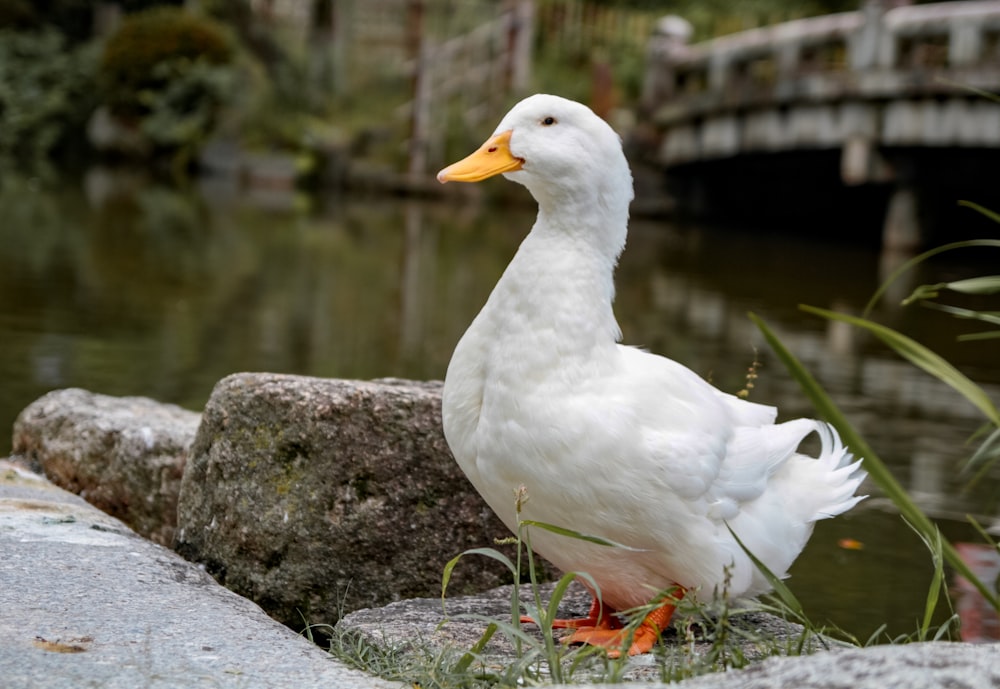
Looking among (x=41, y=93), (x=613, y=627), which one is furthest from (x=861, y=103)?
(x=41, y=93)

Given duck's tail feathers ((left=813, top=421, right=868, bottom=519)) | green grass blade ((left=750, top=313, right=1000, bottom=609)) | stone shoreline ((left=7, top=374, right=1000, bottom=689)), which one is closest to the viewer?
green grass blade ((left=750, top=313, right=1000, bottom=609))

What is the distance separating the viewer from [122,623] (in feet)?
8.91

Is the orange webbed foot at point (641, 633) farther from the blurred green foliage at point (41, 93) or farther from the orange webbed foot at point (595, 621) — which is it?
the blurred green foliage at point (41, 93)

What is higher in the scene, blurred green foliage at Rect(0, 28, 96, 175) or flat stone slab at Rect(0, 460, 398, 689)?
blurred green foliage at Rect(0, 28, 96, 175)

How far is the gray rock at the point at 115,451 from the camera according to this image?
4184mm

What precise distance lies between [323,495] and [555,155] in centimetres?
110

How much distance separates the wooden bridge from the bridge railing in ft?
0.05

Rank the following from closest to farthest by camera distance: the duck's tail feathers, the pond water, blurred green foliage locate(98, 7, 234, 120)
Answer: the duck's tail feathers
the pond water
blurred green foliage locate(98, 7, 234, 120)

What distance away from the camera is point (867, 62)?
14.1m

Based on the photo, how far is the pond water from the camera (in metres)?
5.52

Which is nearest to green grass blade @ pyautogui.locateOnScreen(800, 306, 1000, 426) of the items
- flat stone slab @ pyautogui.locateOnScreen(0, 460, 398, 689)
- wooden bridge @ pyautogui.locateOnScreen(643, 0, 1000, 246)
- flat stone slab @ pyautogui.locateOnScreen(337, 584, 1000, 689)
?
flat stone slab @ pyautogui.locateOnScreen(337, 584, 1000, 689)

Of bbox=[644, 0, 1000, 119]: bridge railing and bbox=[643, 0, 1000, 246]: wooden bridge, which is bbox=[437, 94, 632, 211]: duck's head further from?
bbox=[643, 0, 1000, 246]: wooden bridge

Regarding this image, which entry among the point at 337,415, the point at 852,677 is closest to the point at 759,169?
the point at 337,415

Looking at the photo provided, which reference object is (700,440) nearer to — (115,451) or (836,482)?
(836,482)
